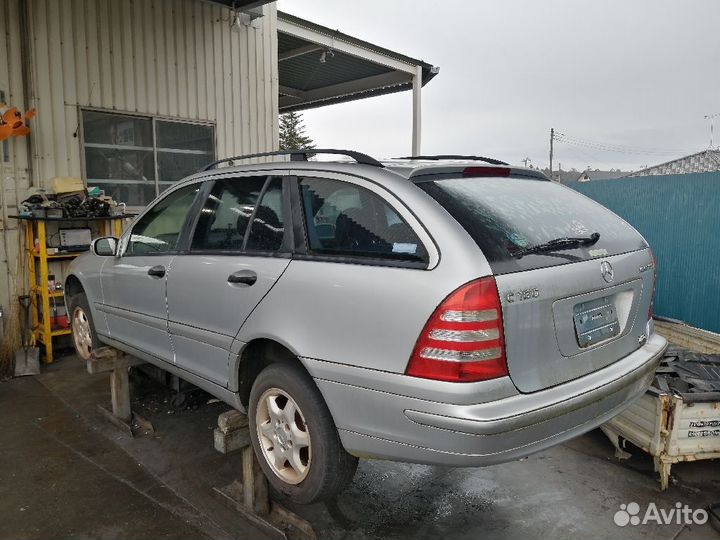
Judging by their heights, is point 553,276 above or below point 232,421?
above

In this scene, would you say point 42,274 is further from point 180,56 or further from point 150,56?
point 180,56

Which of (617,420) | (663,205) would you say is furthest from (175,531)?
(663,205)

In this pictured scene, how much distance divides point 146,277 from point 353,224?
5.72 ft

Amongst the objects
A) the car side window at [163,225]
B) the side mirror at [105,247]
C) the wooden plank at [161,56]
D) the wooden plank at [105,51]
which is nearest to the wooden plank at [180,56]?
the wooden plank at [161,56]

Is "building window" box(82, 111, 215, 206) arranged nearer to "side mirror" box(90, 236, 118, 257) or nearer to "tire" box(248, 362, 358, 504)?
"side mirror" box(90, 236, 118, 257)

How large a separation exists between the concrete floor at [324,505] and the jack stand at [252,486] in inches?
2.9

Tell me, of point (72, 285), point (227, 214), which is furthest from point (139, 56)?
point (227, 214)

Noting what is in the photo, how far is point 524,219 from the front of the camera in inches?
93.2

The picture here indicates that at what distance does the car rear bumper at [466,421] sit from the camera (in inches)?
75.5

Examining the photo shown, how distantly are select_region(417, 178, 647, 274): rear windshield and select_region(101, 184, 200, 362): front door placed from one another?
6.00 feet

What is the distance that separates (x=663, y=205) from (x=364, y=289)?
5865 mm

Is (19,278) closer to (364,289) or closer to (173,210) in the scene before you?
(173,210)

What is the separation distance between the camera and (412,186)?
223 centimetres

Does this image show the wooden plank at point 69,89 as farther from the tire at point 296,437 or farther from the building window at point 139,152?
the tire at point 296,437
